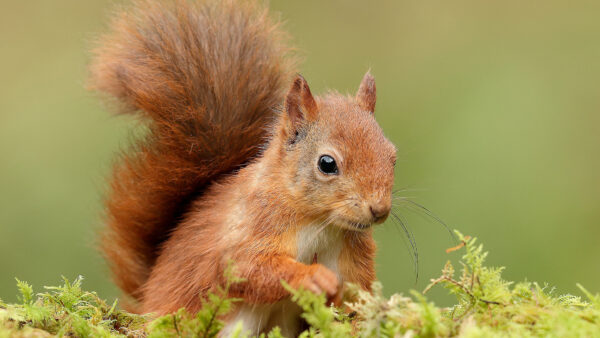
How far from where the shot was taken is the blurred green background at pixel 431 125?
11.8 ft

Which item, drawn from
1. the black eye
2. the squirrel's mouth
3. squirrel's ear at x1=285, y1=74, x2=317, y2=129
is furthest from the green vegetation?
squirrel's ear at x1=285, y1=74, x2=317, y2=129

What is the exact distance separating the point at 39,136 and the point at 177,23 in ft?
7.71

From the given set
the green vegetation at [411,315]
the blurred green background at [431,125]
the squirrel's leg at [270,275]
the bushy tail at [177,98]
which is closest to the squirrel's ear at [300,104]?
the bushy tail at [177,98]

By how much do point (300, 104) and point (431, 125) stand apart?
7.09 ft

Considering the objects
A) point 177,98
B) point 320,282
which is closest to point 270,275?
point 320,282

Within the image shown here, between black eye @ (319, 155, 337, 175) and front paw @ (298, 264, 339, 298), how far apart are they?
0.92ft

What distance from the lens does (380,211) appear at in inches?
69.6

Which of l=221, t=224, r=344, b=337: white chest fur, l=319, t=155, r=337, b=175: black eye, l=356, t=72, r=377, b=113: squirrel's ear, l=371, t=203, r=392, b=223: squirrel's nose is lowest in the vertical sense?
A: l=221, t=224, r=344, b=337: white chest fur

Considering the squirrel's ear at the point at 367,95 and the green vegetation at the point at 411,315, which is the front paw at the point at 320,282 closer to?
the green vegetation at the point at 411,315

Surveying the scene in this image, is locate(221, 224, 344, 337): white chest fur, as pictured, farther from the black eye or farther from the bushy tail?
the bushy tail

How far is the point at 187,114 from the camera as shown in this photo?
2260 mm

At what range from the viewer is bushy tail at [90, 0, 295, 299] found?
2270mm

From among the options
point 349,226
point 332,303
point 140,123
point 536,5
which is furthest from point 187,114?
point 536,5

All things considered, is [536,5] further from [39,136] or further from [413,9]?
[39,136]
